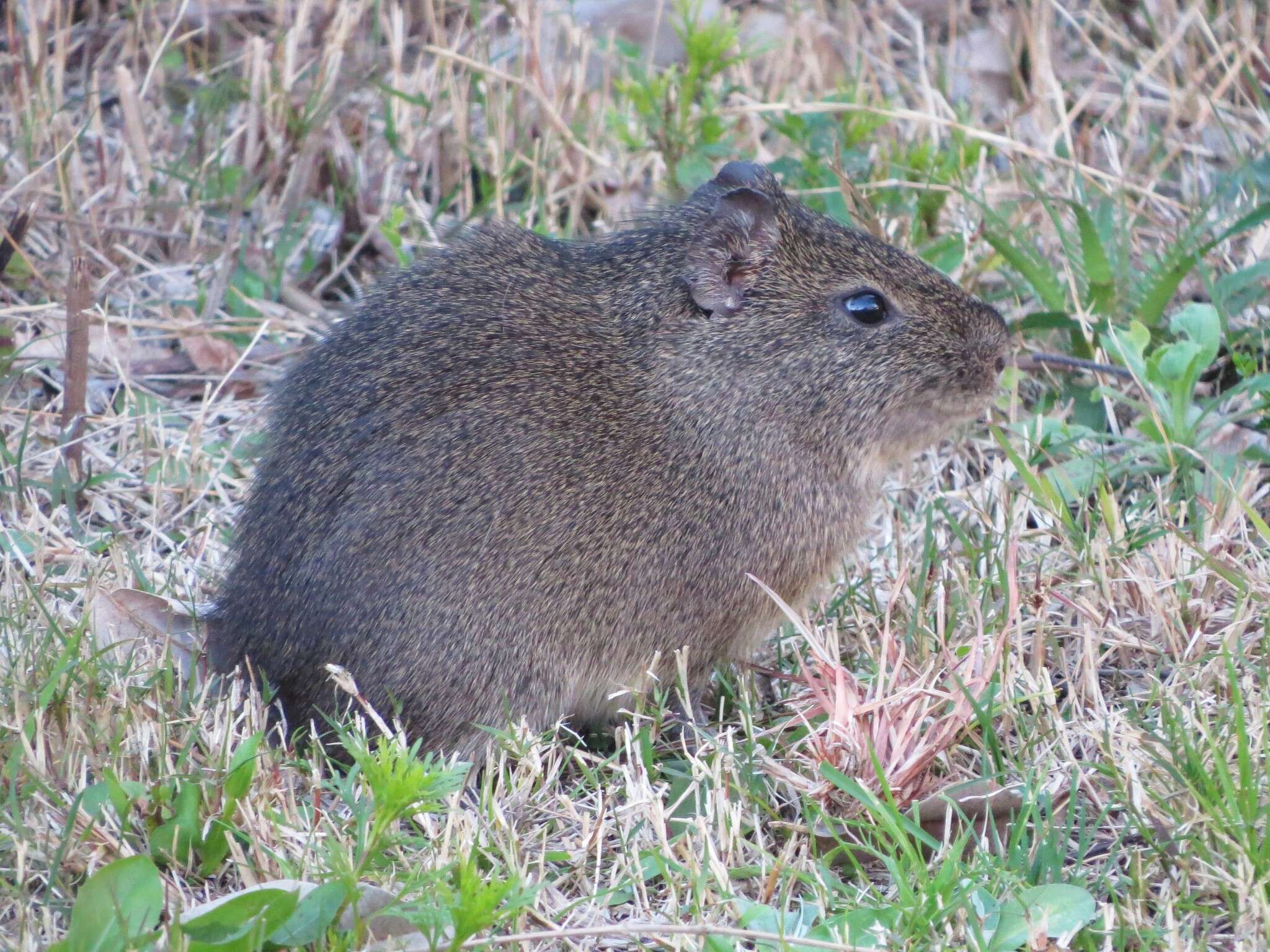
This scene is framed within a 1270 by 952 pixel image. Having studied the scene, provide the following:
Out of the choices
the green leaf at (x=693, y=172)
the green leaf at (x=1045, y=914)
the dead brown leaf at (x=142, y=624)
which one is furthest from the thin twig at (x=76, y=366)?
the green leaf at (x=1045, y=914)

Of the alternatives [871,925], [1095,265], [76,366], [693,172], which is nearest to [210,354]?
[76,366]

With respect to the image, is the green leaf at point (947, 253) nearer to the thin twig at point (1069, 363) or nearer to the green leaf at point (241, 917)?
the thin twig at point (1069, 363)

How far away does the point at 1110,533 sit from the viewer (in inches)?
172

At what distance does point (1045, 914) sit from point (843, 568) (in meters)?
1.65

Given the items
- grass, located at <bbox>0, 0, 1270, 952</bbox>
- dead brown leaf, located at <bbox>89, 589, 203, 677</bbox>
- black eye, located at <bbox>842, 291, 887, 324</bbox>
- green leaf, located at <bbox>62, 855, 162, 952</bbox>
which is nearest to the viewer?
green leaf, located at <bbox>62, 855, 162, 952</bbox>

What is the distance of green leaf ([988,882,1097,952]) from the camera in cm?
297

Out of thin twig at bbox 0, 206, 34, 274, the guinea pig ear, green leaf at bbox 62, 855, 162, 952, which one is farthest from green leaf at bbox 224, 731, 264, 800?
thin twig at bbox 0, 206, 34, 274

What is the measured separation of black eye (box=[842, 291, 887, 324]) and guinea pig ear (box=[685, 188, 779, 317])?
287mm

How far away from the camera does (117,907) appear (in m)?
2.84

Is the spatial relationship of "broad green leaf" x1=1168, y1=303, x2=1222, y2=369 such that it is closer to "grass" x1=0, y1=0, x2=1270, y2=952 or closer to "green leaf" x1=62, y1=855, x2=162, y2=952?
"grass" x1=0, y1=0, x2=1270, y2=952

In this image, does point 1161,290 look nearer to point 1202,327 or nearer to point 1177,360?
point 1202,327

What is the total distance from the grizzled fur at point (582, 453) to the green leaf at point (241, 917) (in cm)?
87

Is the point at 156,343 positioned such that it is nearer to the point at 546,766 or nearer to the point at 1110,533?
the point at 546,766

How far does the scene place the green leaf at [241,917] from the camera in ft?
9.35
